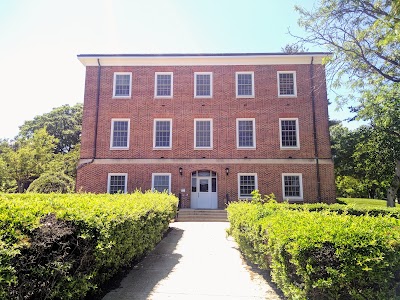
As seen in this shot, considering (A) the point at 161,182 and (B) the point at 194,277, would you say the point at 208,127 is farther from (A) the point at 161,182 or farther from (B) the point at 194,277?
(B) the point at 194,277

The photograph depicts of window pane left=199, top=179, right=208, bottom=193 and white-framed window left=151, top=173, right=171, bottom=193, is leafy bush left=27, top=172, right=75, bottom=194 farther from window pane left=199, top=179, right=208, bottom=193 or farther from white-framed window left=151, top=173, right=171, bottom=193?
window pane left=199, top=179, right=208, bottom=193

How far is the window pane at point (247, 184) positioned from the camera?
19.5 meters

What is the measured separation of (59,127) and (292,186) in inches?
1372

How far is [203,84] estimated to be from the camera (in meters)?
20.8

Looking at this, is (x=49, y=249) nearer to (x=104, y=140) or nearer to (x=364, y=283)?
(x=364, y=283)

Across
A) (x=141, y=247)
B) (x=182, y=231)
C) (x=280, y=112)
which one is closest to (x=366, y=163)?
(x=280, y=112)

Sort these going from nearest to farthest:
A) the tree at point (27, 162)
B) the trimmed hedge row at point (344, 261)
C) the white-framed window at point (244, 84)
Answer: the trimmed hedge row at point (344, 261), the white-framed window at point (244, 84), the tree at point (27, 162)

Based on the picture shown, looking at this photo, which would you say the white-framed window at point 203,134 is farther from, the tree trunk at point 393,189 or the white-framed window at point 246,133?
the tree trunk at point 393,189

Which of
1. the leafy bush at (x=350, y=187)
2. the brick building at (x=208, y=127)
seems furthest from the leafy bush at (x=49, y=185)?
the leafy bush at (x=350, y=187)

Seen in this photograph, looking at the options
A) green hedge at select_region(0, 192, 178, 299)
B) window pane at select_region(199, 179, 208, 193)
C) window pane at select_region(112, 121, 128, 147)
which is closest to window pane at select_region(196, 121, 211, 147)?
window pane at select_region(199, 179, 208, 193)

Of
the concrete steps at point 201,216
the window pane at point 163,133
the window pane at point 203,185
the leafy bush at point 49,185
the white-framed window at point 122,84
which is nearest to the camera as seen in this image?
the concrete steps at point 201,216

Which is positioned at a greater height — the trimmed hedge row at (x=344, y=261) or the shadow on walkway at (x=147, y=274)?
the trimmed hedge row at (x=344, y=261)

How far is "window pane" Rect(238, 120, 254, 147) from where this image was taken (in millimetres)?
20062

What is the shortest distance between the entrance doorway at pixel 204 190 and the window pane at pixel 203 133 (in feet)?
6.42
